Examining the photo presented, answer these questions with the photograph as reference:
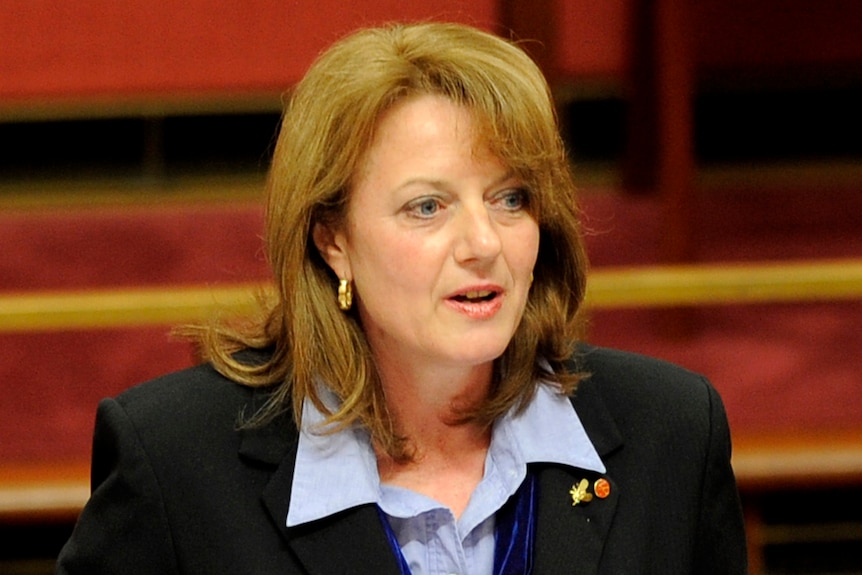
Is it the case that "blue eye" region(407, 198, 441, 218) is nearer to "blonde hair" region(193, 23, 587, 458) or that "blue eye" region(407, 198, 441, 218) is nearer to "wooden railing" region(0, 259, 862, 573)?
"blonde hair" region(193, 23, 587, 458)

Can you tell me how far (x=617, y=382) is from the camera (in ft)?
5.78

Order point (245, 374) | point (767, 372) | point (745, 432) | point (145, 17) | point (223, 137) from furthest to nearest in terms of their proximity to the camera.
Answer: point (223, 137), point (145, 17), point (767, 372), point (745, 432), point (245, 374)

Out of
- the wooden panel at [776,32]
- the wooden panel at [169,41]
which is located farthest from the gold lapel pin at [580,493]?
the wooden panel at [776,32]

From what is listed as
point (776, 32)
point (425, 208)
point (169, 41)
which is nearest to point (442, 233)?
point (425, 208)

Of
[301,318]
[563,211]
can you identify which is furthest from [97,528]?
[563,211]

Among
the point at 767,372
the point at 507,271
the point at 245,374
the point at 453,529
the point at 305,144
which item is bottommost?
the point at 767,372

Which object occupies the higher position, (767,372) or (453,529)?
(453,529)

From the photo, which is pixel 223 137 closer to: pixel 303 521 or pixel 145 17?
pixel 145 17

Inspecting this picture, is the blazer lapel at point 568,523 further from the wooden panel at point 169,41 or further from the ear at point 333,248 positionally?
the wooden panel at point 169,41

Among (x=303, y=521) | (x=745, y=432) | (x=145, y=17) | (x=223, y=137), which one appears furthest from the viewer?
(x=223, y=137)

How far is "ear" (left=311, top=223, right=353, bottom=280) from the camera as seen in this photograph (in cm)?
163

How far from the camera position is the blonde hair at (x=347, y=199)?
1.55 metres

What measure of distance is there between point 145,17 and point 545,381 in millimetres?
2094

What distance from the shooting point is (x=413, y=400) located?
1.67m
